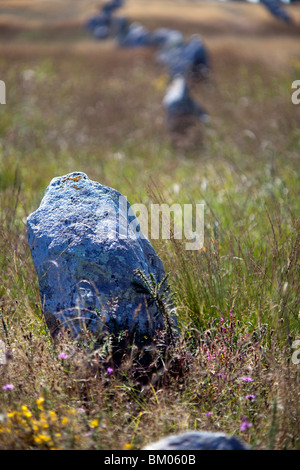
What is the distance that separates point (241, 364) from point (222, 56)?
1492 cm

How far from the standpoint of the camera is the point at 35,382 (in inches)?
76.3

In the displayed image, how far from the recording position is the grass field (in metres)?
1.81

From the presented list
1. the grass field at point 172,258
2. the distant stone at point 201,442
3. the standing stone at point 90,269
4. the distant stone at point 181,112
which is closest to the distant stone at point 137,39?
the grass field at point 172,258

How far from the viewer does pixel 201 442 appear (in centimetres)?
151

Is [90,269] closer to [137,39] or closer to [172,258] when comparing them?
[172,258]

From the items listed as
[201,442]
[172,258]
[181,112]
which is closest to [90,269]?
[172,258]

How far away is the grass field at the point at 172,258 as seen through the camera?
181 centimetres

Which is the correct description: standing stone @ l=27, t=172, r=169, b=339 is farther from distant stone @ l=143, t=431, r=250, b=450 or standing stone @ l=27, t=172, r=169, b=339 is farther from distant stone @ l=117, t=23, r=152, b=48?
distant stone @ l=117, t=23, r=152, b=48

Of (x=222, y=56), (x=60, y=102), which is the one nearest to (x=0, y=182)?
(x=60, y=102)

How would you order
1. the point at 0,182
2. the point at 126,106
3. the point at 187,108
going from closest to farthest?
the point at 0,182
the point at 187,108
the point at 126,106

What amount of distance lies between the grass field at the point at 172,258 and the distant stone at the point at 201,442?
18 cm

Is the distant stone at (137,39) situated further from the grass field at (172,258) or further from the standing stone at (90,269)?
the standing stone at (90,269)

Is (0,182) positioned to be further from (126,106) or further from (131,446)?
(126,106)

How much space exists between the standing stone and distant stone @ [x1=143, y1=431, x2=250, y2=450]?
61 cm
